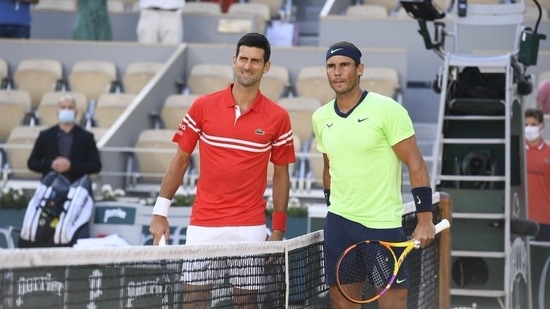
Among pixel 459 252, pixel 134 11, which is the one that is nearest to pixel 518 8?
pixel 459 252

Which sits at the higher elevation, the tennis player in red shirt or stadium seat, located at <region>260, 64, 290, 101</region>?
the tennis player in red shirt

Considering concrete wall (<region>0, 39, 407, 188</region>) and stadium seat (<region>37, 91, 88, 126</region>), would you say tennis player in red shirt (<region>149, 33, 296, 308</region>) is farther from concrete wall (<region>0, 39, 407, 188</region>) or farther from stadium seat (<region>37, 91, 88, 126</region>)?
stadium seat (<region>37, 91, 88, 126</region>)

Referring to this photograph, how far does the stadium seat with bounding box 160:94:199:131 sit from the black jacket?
2.81 metres

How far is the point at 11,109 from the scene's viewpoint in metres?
16.8

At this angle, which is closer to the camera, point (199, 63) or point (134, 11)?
point (199, 63)

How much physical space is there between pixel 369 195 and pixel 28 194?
7.65 meters

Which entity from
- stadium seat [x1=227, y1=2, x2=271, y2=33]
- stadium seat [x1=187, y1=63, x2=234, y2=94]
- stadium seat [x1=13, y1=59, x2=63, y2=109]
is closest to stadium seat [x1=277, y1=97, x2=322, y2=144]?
stadium seat [x1=187, y1=63, x2=234, y2=94]

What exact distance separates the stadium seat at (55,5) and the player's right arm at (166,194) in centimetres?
1272

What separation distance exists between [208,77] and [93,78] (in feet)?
4.81

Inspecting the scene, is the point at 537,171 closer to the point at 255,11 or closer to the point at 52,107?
the point at 52,107

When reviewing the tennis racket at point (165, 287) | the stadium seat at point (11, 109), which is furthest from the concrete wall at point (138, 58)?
the tennis racket at point (165, 287)

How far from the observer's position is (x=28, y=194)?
14352 mm

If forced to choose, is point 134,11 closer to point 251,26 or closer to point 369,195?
point 251,26

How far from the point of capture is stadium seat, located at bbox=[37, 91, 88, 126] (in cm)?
1656
